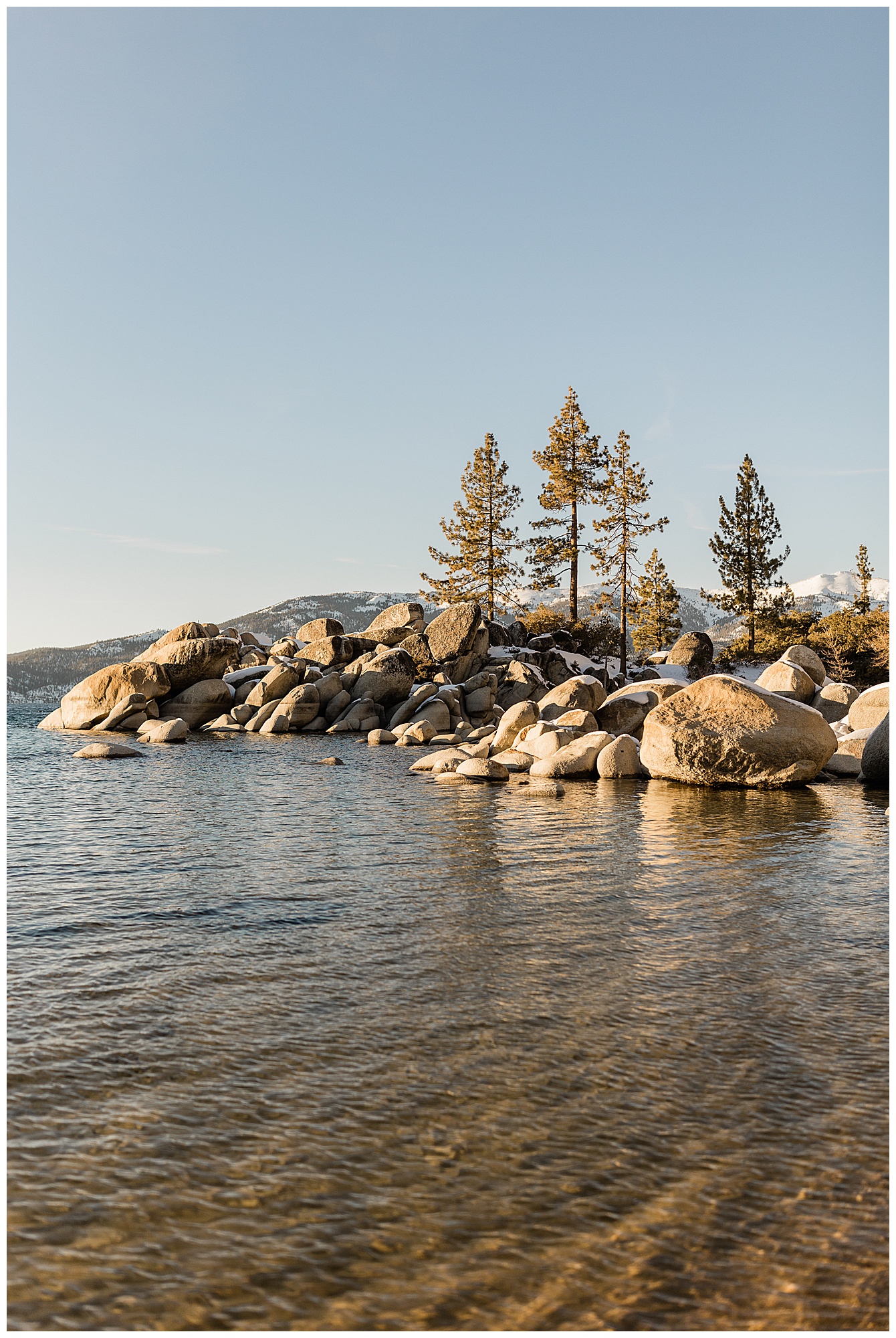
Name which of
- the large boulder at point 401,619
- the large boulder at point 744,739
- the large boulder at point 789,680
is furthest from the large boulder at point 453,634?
the large boulder at point 744,739

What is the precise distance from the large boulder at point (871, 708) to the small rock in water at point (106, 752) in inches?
907

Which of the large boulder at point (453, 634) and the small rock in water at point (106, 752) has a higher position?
the large boulder at point (453, 634)

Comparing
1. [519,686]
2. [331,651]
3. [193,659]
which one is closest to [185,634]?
[193,659]

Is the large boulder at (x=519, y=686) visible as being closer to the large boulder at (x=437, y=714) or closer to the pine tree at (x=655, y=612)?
the large boulder at (x=437, y=714)

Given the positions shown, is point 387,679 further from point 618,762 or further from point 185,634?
point 618,762

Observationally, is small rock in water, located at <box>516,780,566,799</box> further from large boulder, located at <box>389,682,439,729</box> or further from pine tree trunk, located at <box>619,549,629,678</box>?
pine tree trunk, located at <box>619,549,629,678</box>

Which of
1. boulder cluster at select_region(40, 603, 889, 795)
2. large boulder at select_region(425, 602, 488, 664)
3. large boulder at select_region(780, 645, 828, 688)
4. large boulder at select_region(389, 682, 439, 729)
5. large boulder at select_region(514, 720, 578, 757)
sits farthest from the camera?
large boulder at select_region(425, 602, 488, 664)

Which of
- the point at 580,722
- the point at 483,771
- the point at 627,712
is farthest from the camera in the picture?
the point at 627,712

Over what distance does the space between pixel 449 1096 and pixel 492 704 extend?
34978mm

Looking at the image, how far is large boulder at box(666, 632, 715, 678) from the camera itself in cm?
4772

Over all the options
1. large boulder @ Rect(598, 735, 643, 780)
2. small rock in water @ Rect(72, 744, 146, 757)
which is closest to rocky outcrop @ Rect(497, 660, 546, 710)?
small rock in water @ Rect(72, 744, 146, 757)

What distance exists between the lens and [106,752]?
27.0 metres

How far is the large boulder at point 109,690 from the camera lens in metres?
38.7

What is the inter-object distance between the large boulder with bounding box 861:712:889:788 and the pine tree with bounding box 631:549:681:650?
1385 inches
